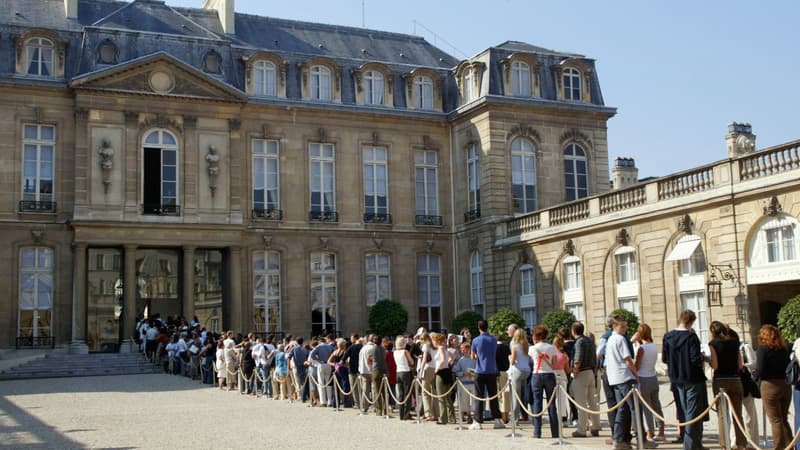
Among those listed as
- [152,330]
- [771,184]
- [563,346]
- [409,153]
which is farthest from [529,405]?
[409,153]

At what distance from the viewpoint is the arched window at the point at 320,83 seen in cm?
3494

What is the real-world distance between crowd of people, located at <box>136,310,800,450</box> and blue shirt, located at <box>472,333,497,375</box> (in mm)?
18

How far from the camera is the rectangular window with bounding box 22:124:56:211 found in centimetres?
3112

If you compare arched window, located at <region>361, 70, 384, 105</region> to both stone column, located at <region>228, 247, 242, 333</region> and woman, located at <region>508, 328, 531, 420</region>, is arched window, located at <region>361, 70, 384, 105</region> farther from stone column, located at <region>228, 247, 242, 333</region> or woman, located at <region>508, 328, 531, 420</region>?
woman, located at <region>508, 328, 531, 420</region>

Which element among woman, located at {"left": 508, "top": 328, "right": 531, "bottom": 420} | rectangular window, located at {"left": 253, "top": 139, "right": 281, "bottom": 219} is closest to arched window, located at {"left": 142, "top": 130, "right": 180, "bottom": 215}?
rectangular window, located at {"left": 253, "top": 139, "right": 281, "bottom": 219}

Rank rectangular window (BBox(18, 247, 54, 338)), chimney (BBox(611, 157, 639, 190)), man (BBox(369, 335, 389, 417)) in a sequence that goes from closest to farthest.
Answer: man (BBox(369, 335, 389, 417)) → rectangular window (BBox(18, 247, 54, 338)) → chimney (BBox(611, 157, 639, 190))

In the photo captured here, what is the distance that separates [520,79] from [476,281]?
731cm

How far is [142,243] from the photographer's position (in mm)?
31281

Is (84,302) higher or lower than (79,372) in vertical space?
higher

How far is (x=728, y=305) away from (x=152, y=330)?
1653 centimetres

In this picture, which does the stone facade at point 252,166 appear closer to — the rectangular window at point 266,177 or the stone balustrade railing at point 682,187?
the rectangular window at point 266,177

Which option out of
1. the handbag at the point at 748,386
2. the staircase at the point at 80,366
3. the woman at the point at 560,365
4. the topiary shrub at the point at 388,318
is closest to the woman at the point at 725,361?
the handbag at the point at 748,386

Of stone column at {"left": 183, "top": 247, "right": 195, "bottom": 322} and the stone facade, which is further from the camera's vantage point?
stone column at {"left": 183, "top": 247, "right": 195, "bottom": 322}

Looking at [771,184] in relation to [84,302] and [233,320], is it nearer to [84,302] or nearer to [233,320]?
[233,320]
